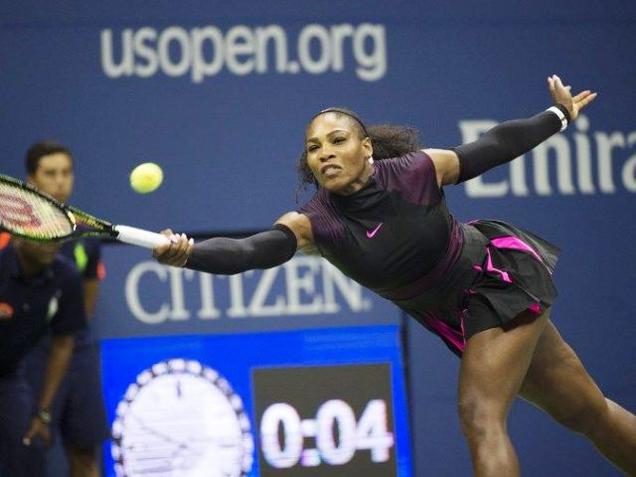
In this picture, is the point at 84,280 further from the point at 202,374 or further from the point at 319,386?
the point at 319,386

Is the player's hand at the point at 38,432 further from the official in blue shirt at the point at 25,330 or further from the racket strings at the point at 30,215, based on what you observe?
the racket strings at the point at 30,215

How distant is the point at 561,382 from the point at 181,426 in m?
2.04

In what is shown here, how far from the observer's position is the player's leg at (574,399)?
4344mm

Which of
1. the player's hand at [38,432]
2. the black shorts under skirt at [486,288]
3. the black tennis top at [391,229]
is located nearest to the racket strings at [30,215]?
the black tennis top at [391,229]

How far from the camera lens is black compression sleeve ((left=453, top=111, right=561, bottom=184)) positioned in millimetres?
4320

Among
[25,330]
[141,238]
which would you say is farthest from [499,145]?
[25,330]

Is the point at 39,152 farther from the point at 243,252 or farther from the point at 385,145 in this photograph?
the point at 243,252

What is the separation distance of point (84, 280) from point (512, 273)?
2090 mm

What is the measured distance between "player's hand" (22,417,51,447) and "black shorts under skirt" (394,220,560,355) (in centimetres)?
170

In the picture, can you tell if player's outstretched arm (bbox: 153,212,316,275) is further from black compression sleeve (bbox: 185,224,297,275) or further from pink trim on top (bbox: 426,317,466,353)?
pink trim on top (bbox: 426,317,466,353)

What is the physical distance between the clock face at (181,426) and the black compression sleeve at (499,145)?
1.97 meters

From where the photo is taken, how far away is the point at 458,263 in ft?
14.0

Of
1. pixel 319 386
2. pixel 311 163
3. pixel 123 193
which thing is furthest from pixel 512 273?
pixel 123 193

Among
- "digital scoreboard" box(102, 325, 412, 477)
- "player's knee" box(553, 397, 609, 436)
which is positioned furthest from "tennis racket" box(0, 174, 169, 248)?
"digital scoreboard" box(102, 325, 412, 477)
